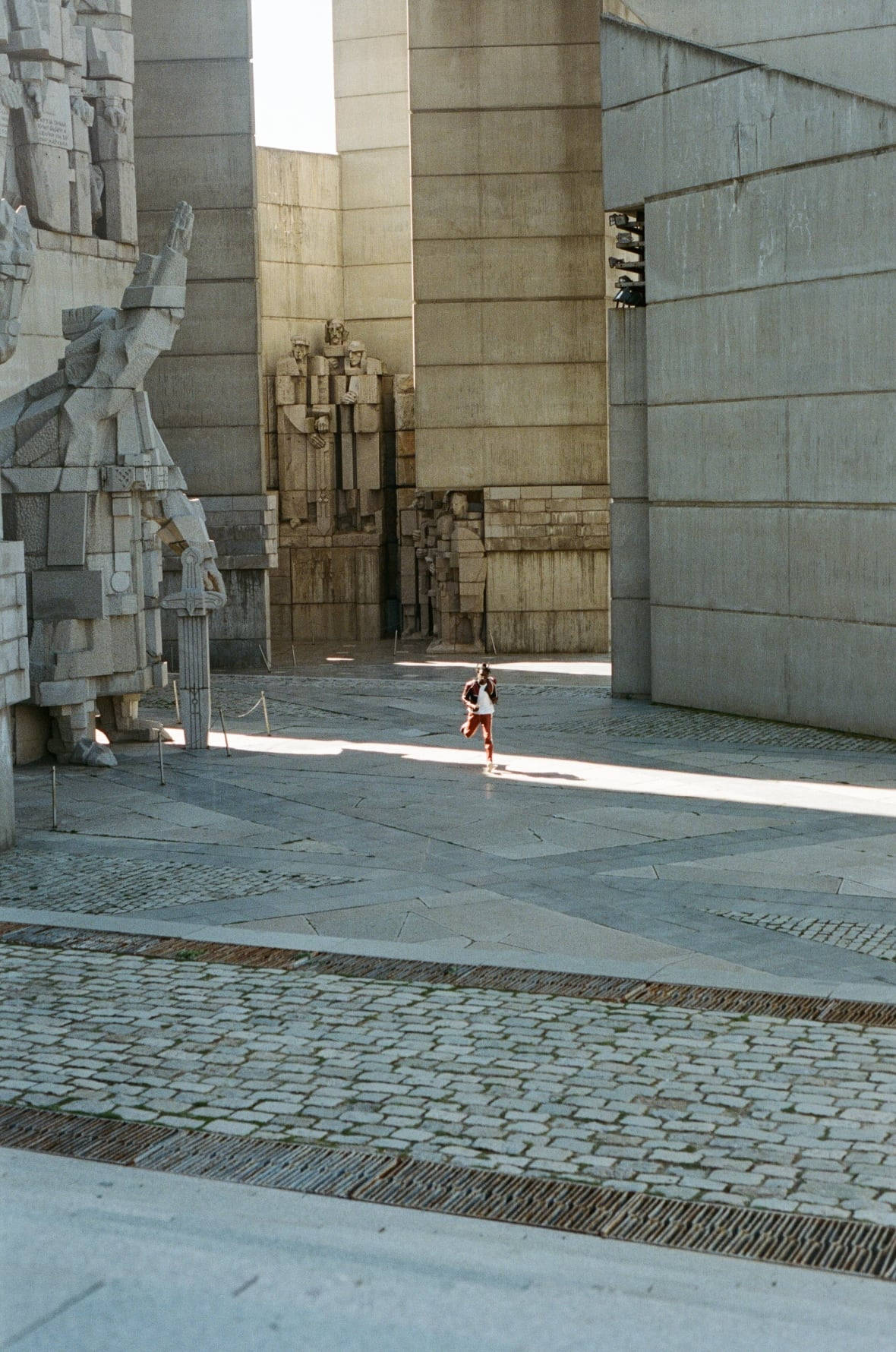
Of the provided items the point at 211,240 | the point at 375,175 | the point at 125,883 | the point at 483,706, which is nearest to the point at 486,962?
the point at 125,883

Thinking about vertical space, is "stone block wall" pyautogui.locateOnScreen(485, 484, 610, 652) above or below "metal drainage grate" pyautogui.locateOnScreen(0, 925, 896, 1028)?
above

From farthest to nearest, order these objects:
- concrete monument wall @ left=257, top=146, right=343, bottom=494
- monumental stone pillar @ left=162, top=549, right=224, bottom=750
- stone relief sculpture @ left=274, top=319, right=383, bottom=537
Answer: concrete monument wall @ left=257, top=146, right=343, bottom=494 → stone relief sculpture @ left=274, top=319, right=383, bottom=537 → monumental stone pillar @ left=162, top=549, right=224, bottom=750

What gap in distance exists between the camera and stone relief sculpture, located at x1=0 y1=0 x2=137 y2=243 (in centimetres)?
2548

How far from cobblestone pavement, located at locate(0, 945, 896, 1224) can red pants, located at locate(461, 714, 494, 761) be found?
884cm

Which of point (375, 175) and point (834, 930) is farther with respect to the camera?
point (375, 175)

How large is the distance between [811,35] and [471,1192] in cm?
2003

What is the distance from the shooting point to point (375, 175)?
37406mm

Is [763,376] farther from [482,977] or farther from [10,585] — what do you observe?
[482,977]

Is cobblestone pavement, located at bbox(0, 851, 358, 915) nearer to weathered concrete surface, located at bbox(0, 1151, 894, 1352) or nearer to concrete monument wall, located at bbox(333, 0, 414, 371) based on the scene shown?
weathered concrete surface, located at bbox(0, 1151, 894, 1352)

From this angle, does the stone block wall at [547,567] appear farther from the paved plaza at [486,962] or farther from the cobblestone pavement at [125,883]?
the cobblestone pavement at [125,883]

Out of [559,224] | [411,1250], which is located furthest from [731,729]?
[411,1250]

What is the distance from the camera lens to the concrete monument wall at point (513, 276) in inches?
1227

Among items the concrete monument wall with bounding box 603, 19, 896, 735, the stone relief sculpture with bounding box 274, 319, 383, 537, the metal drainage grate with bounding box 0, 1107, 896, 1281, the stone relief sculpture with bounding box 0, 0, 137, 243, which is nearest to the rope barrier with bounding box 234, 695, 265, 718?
the concrete monument wall with bounding box 603, 19, 896, 735

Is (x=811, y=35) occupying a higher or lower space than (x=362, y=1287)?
higher
